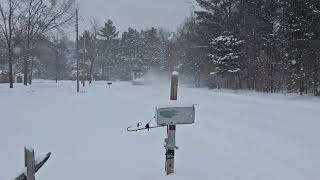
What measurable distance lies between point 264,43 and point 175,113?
28929 mm

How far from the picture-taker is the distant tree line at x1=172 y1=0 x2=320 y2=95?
25.9 m

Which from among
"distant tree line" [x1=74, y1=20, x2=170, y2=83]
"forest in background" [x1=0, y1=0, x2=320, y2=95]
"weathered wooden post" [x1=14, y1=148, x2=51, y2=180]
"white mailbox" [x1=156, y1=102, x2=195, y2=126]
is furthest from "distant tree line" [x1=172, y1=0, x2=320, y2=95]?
"distant tree line" [x1=74, y1=20, x2=170, y2=83]

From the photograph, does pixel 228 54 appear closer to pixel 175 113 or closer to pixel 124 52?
pixel 175 113

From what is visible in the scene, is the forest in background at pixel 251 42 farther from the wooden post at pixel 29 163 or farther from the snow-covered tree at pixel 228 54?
the wooden post at pixel 29 163

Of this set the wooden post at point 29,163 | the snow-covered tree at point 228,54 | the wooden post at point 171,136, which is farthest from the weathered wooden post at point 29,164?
the snow-covered tree at point 228,54

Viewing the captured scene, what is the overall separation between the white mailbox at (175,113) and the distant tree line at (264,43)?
2124 centimetres

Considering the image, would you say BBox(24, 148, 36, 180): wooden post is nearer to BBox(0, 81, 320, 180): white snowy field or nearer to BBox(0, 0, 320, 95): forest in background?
BBox(0, 81, 320, 180): white snowy field

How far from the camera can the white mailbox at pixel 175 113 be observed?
19.8 ft

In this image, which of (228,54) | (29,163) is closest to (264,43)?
(228,54)

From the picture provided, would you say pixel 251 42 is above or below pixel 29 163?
above

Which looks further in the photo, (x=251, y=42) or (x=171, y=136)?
(x=251, y=42)

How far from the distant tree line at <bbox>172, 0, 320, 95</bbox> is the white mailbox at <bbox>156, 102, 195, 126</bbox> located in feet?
69.7

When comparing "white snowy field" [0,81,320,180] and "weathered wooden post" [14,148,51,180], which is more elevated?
"weathered wooden post" [14,148,51,180]

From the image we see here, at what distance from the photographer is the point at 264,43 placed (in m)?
33.2
